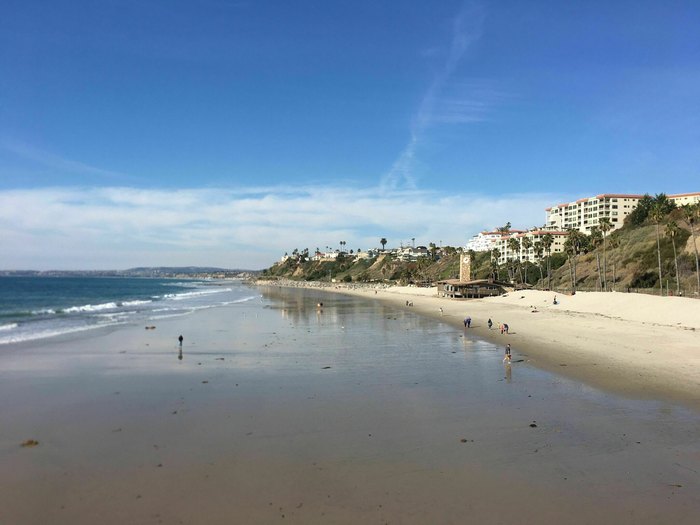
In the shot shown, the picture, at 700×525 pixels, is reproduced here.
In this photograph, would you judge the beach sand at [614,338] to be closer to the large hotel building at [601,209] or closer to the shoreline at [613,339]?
the shoreline at [613,339]

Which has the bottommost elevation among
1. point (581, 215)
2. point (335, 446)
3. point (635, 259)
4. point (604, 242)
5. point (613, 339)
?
point (335, 446)

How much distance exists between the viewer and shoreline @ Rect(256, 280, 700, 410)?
62.5ft

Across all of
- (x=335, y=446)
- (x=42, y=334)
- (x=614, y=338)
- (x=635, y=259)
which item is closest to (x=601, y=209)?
(x=635, y=259)

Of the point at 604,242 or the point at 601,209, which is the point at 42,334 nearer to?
the point at 604,242

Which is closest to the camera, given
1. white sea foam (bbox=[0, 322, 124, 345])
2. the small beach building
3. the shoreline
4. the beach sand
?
the shoreline

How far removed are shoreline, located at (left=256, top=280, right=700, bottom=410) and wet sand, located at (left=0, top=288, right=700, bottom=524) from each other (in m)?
1.88

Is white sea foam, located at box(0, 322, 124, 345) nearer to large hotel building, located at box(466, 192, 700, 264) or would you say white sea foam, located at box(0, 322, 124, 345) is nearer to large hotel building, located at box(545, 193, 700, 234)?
large hotel building, located at box(466, 192, 700, 264)

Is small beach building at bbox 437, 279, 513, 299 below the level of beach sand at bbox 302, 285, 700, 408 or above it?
above

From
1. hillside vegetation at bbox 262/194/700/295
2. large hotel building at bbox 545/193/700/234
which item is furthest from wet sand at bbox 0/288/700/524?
large hotel building at bbox 545/193/700/234

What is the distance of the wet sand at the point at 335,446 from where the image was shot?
9.42 m

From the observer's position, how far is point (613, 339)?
29.7 meters

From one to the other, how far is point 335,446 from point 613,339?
23880mm

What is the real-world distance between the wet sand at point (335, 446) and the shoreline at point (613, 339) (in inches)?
74.0

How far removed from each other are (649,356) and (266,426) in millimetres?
19730
